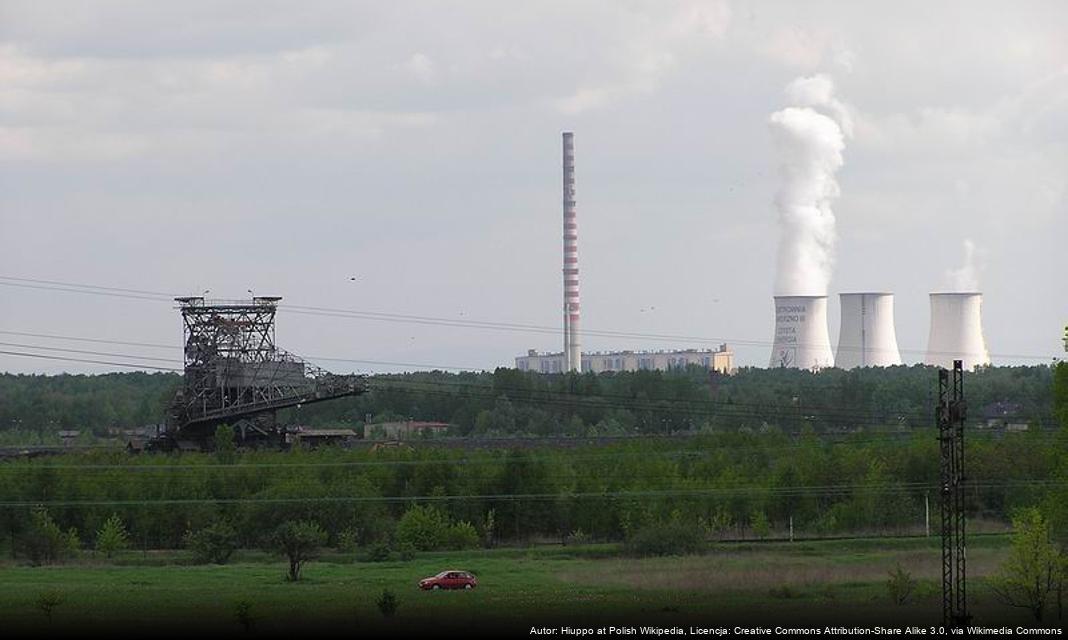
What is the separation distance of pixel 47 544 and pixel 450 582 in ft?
44.8

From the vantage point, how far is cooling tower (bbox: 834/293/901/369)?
126000mm

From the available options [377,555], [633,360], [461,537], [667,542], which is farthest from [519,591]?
[633,360]

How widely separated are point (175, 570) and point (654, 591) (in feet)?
40.0

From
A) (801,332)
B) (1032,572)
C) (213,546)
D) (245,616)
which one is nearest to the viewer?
(245,616)

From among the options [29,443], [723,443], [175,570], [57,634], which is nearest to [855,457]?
[723,443]

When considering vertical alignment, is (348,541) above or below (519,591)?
above

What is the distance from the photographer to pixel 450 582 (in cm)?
4084

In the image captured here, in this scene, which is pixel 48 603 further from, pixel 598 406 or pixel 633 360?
pixel 633 360

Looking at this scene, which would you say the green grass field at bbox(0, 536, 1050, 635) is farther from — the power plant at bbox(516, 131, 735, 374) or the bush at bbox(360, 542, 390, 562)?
the power plant at bbox(516, 131, 735, 374)

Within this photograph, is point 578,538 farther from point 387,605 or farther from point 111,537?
point 387,605

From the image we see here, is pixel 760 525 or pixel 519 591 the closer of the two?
pixel 519 591

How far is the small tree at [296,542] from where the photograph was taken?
43938 millimetres

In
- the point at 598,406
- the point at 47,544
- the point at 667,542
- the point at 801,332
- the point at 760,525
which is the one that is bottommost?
the point at 47,544

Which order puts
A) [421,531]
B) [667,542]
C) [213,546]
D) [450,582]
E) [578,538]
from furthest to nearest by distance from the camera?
[578,538] → [421,531] → [667,542] → [213,546] → [450,582]
